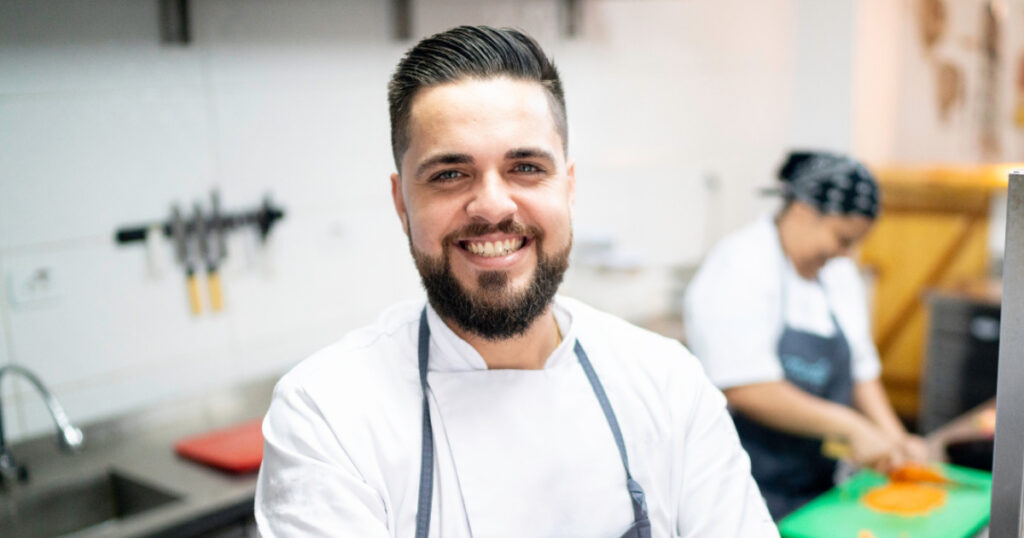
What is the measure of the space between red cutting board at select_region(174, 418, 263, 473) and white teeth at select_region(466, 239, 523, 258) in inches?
38.4

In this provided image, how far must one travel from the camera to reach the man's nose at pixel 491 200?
101 centimetres

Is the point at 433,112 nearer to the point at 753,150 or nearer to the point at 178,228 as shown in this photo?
the point at 178,228

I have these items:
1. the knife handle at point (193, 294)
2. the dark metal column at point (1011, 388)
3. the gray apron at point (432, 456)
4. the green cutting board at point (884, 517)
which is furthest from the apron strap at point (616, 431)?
the knife handle at point (193, 294)

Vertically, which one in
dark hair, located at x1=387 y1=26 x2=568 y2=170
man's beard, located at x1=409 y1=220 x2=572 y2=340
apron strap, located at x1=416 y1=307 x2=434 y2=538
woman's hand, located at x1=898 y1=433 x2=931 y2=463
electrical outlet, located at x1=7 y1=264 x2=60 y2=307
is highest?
dark hair, located at x1=387 y1=26 x2=568 y2=170

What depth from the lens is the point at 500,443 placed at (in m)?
1.10

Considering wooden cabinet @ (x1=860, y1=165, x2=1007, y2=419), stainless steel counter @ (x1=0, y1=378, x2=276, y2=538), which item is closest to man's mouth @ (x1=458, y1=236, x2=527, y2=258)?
stainless steel counter @ (x1=0, y1=378, x2=276, y2=538)

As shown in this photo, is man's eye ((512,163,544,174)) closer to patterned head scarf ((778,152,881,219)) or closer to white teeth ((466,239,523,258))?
white teeth ((466,239,523,258))

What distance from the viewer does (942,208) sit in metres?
3.93

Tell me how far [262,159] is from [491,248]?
133 centimetres

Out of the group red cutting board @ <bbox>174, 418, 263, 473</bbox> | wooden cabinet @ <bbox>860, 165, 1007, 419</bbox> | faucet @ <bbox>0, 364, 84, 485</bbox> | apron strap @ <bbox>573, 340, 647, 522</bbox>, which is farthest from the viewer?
wooden cabinet @ <bbox>860, 165, 1007, 419</bbox>

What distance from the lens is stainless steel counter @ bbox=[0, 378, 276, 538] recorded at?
5.40 ft

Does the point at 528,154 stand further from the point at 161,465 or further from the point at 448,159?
the point at 161,465

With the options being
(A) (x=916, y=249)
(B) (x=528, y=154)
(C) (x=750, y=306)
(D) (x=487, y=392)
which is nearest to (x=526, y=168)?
(B) (x=528, y=154)

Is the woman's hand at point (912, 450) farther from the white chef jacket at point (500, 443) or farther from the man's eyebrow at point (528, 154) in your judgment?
the man's eyebrow at point (528, 154)
